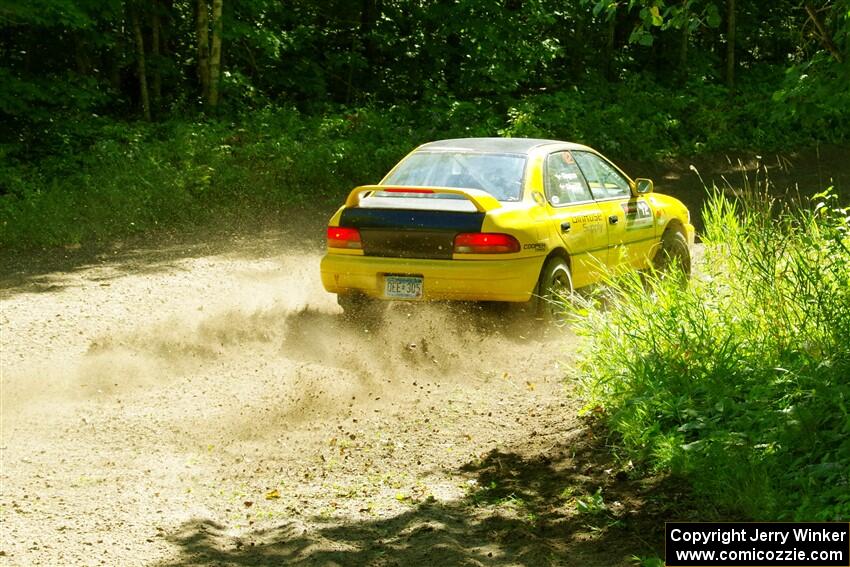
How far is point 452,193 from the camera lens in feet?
30.3

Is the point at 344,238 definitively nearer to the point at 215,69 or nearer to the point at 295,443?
the point at 295,443

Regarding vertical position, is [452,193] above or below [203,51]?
below

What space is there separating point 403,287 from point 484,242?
76cm

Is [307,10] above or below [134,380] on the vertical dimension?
above

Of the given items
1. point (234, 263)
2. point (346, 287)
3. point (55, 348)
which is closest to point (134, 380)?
point (55, 348)

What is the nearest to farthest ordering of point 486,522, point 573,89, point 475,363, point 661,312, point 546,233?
point 486,522 → point 661,312 → point 475,363 → point 546,233 → point 573,89

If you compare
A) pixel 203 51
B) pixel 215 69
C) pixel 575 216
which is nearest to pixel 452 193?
pixel 575 216

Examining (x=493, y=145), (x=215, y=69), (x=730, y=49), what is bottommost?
(x=493, y=145)

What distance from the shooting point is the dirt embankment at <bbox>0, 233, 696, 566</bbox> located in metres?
5.35

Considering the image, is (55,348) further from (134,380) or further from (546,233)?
(546,233)

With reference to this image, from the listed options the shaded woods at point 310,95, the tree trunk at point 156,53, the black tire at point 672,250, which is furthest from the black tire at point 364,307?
the tree trunk at point 156,53

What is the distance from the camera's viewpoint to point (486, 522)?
556 cm

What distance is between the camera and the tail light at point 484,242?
9.06 meters

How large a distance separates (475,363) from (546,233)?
4.40 ft
